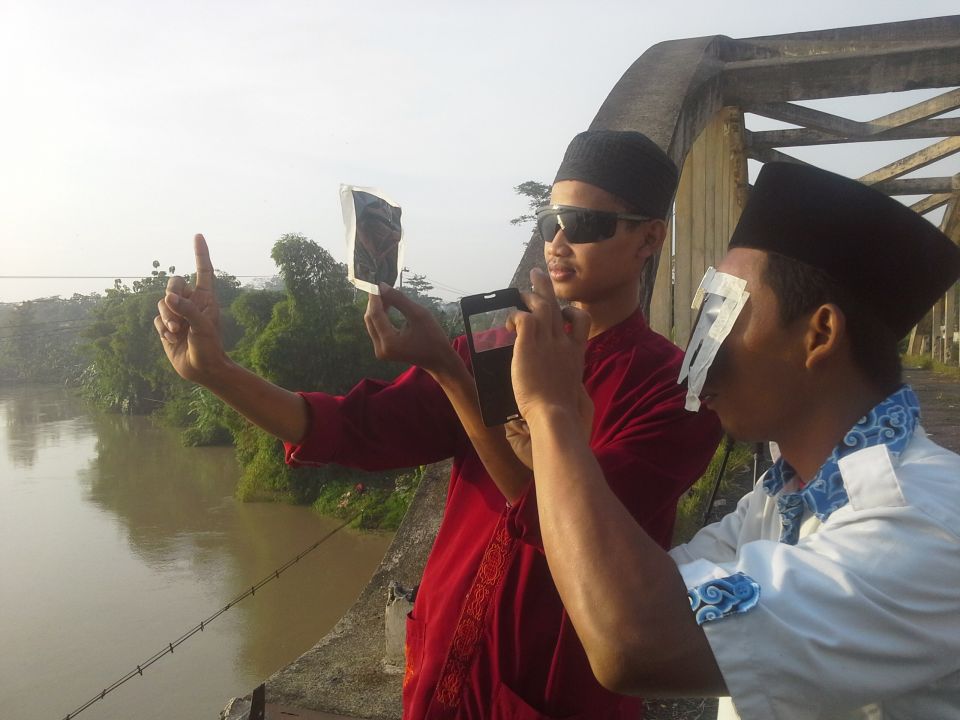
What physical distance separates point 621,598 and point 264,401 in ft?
3.45

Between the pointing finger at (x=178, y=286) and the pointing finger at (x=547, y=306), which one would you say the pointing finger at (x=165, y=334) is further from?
the pointing finger at (x=547, y=306)

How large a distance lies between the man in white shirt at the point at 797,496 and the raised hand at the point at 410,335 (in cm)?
37

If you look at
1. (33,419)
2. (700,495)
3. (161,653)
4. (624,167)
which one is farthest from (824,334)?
(33,419)

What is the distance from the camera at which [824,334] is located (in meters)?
1.21

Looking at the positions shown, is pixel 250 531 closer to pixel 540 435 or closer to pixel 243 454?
pixel 243 454

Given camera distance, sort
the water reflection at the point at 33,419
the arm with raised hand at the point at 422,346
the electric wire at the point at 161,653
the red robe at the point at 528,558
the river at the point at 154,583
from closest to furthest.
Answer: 1. the red robe at the point at 528,558
2. the arm with raised hand at the point at 422,346
3. the electric wire at the point at 161,653
4. the river at the point at 154,583
5. the water reflection at the point at 33,419

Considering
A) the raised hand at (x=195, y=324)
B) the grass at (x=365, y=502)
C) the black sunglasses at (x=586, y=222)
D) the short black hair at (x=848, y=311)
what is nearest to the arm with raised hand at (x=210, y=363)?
the raised hand at (x=195, y=324)

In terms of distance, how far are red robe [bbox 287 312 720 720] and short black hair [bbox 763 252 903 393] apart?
1.34 feet

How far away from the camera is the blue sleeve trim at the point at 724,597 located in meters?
0.97

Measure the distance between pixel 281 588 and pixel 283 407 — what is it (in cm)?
2285

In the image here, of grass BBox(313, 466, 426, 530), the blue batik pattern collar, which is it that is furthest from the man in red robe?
grass BBox(313, 466, 426, 530)

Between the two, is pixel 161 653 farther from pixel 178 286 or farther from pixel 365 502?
pixel 178 286

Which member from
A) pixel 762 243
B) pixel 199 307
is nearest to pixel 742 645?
pixel 762 243

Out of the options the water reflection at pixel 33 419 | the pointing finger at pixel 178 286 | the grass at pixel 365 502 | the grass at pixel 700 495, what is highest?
the pointing finger at pixel 178 286
